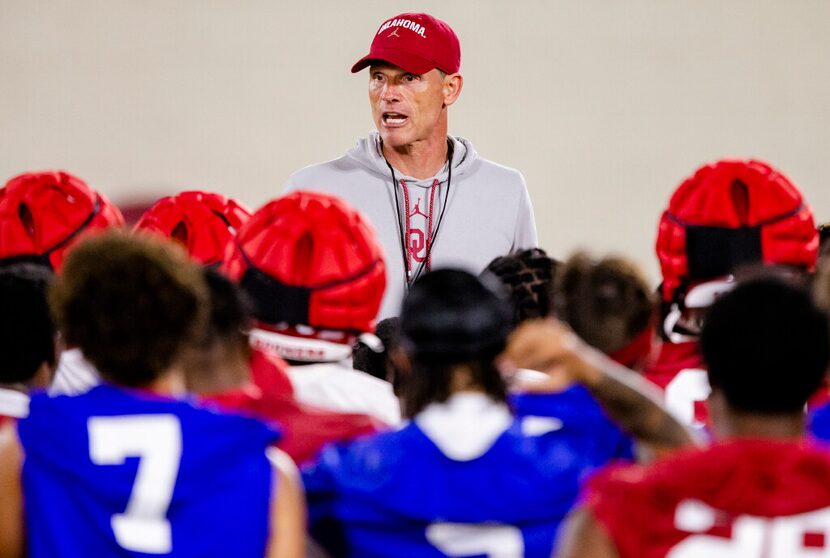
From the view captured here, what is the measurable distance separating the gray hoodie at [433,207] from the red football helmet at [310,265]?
54.6 inches

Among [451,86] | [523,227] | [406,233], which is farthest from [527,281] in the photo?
[451,86]

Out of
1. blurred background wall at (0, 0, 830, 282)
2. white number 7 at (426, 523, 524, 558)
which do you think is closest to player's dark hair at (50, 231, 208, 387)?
white number 7 at (426, 523, 524, 558)

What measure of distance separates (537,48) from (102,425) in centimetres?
516

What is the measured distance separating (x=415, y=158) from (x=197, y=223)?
4.00 feet

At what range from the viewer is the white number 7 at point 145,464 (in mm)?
1574

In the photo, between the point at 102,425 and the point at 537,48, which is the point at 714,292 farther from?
the point at 537,48

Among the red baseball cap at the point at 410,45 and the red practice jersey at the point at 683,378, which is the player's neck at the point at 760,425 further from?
the red baseball cap at the point at 410,45

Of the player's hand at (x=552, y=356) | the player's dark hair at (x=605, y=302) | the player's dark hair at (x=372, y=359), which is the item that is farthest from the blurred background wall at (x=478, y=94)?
the player's hand at (x=552, y=356)

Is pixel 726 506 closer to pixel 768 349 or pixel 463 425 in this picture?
pixel 768 349

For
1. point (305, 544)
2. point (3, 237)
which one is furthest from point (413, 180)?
point (305, 544)

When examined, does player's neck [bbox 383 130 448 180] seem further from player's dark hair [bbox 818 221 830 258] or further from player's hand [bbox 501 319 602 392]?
player's hand [bbox 501 319 602 392]

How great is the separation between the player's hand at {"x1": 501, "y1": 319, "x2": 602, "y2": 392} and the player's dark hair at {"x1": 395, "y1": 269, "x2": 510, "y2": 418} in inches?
3.1

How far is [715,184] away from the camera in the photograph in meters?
2.38

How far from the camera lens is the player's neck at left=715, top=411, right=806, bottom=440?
1479 millimetres
